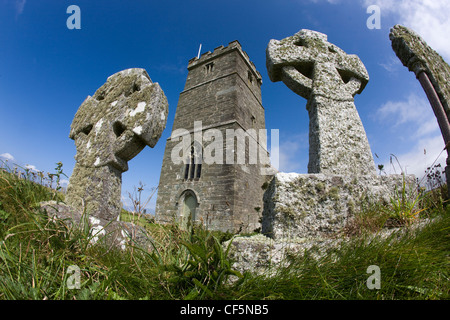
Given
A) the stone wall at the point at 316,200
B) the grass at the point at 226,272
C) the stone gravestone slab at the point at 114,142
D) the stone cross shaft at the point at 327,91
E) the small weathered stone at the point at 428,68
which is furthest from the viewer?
the small weathered stone at the point at 428,68

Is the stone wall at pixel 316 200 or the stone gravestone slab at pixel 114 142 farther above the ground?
the stone gravestone slab at pixel 114 142

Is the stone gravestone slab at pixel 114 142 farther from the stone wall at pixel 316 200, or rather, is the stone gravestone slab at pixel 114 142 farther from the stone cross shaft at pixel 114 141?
the stone wall at pixel 316 200

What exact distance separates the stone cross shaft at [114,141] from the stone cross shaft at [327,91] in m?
1.67

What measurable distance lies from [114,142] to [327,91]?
2.74 m

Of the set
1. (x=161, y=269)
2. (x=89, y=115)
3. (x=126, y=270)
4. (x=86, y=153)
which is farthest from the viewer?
(x=89, y=115)

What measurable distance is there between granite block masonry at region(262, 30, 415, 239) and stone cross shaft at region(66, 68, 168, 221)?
1586 millimetres

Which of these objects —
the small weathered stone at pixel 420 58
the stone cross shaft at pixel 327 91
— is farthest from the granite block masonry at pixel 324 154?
the small weathered stone at pixel 420 58

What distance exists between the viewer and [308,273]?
1255 millimetres

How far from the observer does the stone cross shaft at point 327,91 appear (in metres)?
2.30

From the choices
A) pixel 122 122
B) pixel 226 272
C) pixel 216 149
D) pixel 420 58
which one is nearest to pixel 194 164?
pixel 216 149

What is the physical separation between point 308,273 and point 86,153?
305 cm

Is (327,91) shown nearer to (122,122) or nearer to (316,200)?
(316,200)
